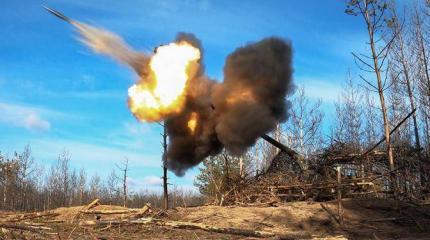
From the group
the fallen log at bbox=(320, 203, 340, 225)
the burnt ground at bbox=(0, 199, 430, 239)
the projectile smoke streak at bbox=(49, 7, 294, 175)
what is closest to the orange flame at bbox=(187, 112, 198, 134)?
the projectile smoke streak at bbox=(49, 7, 294, 175)

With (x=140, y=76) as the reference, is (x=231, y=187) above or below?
below

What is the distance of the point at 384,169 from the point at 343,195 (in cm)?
335

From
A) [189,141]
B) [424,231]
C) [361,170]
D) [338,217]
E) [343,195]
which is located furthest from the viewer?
[361,170]

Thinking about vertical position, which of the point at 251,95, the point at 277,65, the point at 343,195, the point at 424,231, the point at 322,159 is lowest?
the point at 424,231

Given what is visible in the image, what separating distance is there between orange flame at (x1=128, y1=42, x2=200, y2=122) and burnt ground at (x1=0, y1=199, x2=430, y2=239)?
13.5 feet

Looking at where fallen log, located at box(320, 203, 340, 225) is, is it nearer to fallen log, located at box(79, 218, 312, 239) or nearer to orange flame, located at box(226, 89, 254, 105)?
fallen log, located at box(79, 218, 312, 239)

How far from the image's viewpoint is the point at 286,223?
55.3ft

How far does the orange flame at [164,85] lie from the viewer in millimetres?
17109

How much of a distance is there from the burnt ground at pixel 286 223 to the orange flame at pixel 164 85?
410 centimetres

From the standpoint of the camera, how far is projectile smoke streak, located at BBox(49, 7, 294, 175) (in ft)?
56.1

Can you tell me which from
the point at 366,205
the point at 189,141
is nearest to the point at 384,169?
the point at 366,205

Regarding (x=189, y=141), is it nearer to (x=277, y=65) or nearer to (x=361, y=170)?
(x=277, y=65)

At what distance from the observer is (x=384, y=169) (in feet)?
72.6

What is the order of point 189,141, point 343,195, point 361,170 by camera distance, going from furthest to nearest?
point 361,170
point 343,195
point 189,141
